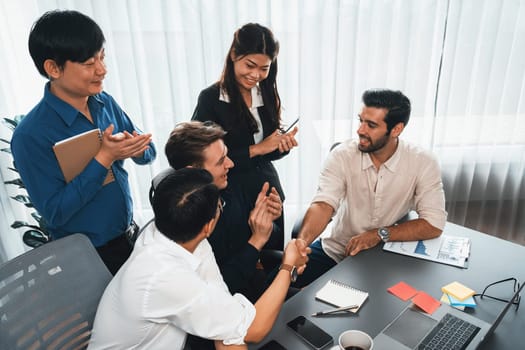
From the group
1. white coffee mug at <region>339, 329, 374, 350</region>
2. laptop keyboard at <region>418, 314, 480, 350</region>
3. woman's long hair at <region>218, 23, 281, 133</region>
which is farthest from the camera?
woman's long hair at <region>218, 23, 281, 133</region>

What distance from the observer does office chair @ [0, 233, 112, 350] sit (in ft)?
2.99

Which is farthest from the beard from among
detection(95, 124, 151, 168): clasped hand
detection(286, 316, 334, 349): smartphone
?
detection(95, 124, 151, 168): clasped hand

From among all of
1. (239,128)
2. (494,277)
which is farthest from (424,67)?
(494,277)

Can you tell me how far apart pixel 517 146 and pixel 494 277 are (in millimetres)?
1969

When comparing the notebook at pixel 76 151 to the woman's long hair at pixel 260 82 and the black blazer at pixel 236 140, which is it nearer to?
the black blazer at pixel 236 140

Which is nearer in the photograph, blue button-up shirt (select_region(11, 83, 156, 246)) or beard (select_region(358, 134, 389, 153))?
blue button-up shirt (select_region(11, 83, 156, 246))

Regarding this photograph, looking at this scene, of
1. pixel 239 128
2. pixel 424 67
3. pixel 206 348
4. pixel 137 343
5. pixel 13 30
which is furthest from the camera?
pixel 424 67

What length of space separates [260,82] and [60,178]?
105 cm

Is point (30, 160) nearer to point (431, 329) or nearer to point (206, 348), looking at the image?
point (206, 348)

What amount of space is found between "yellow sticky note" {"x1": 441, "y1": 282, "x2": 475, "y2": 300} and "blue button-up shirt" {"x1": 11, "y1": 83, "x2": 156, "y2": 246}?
49.7 inches

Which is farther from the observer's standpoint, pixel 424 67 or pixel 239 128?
pixel 424 67

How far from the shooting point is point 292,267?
120 centimetres

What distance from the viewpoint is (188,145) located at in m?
1.35

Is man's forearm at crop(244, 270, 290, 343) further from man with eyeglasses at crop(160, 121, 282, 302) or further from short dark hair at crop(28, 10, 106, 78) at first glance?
short dark hair at crop(28, 10, 106, 78)
